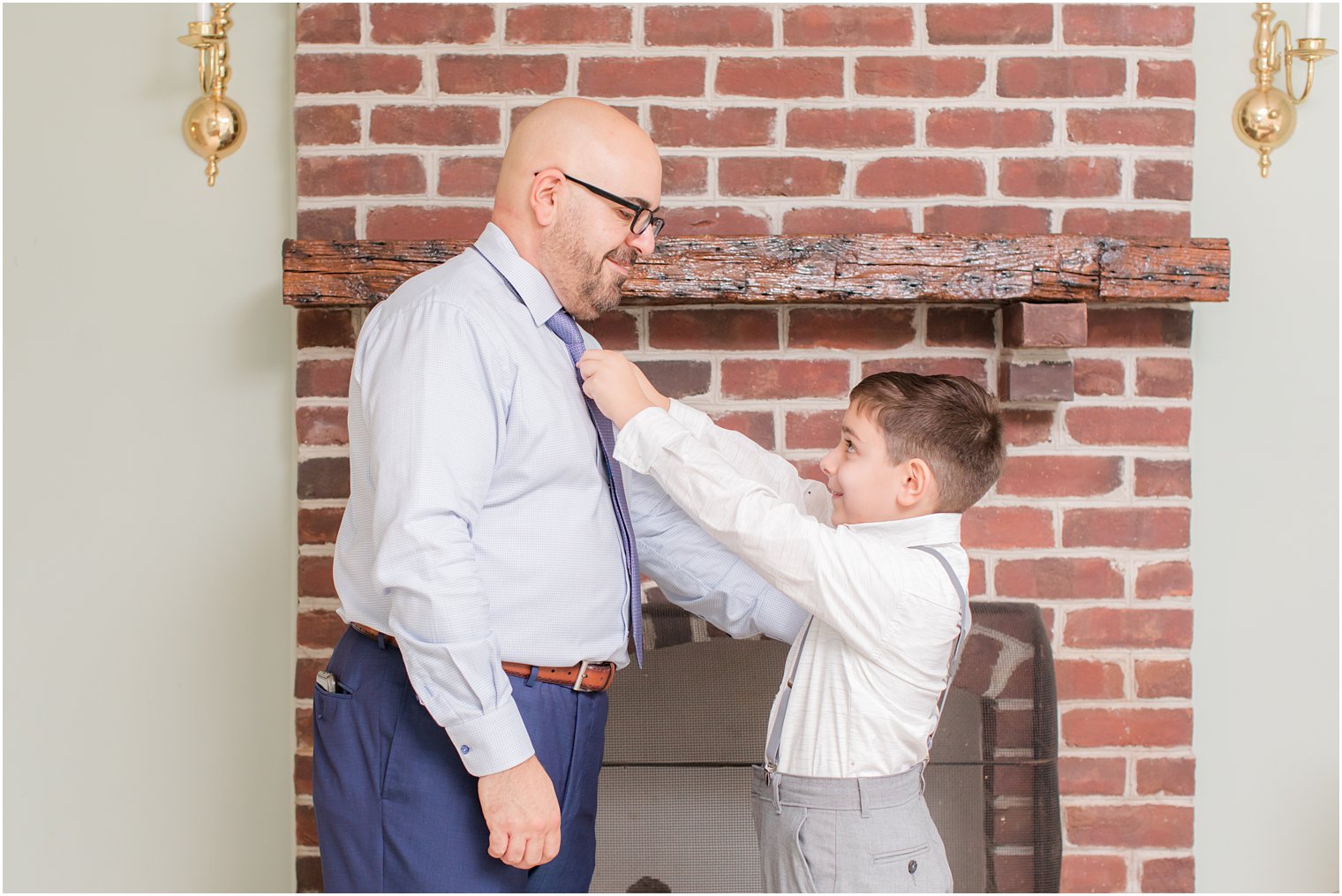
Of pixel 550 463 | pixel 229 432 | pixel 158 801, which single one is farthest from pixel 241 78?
pixel 158 801

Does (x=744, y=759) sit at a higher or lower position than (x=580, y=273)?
lower

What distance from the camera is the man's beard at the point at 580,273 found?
1.40 meters

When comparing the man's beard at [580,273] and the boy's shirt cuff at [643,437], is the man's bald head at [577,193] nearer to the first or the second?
the man's beard at [580,273]

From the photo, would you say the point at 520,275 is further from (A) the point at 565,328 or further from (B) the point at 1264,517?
(B) the point at 1264,517

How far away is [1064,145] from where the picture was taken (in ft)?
6.38

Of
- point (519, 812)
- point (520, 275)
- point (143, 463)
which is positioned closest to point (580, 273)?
point (520, 275)

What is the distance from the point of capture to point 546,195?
1.39 meters

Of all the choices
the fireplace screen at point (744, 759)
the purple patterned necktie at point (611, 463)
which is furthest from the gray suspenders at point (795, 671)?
the fireplace screen at point (744, 759)

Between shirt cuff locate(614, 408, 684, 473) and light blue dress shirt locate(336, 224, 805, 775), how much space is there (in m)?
0.07

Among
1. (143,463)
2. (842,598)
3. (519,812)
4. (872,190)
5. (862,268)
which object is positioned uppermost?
(872,190)

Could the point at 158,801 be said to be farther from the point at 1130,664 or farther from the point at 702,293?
the point at 1130,664

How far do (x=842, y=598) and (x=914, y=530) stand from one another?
0.16 m

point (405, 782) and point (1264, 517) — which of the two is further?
point (1264, 517)

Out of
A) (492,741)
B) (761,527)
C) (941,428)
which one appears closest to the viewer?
(492,741)
